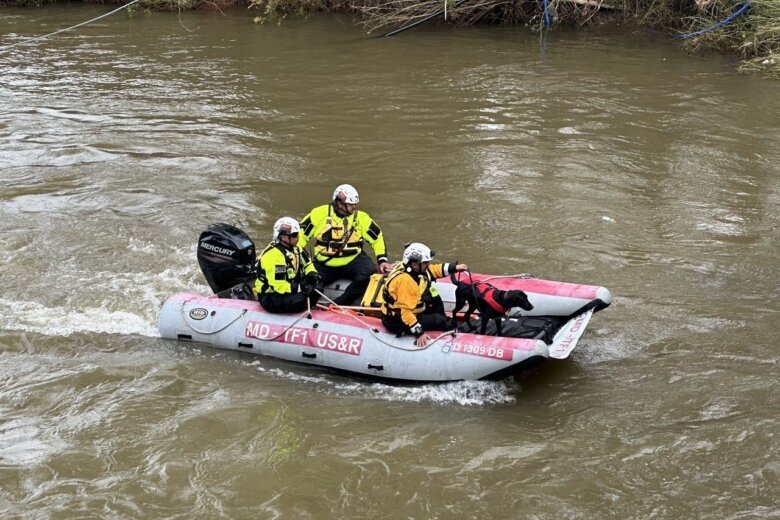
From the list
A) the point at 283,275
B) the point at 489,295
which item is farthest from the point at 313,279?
the point at 489,295

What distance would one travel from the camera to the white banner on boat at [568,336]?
22.6 feet

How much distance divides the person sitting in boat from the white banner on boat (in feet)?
5.94

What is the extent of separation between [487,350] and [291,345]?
5.73 feet

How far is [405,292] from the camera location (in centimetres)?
714

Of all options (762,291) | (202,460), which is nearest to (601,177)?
(762,291)

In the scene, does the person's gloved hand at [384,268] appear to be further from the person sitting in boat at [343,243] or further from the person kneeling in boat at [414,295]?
the person kneeling in boat at [414,295]

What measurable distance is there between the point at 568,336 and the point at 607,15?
15.2 metres

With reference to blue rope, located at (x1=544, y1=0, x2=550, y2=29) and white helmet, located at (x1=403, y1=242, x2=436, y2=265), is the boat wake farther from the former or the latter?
blue rope, located at (x1=544, y1=0, x2=550, y2=29)

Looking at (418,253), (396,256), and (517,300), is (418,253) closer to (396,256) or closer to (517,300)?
(517,300)

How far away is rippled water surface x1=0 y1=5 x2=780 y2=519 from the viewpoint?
6082mm

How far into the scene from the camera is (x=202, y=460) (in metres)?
6.34

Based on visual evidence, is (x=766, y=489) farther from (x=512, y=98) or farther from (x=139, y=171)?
(x=512, y=98)

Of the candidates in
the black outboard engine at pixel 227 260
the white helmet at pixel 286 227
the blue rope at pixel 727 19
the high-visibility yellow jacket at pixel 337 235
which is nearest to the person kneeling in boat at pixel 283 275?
the white helmet at pixel 286 227

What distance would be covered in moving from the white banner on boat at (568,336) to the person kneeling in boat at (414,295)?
3.06ft
